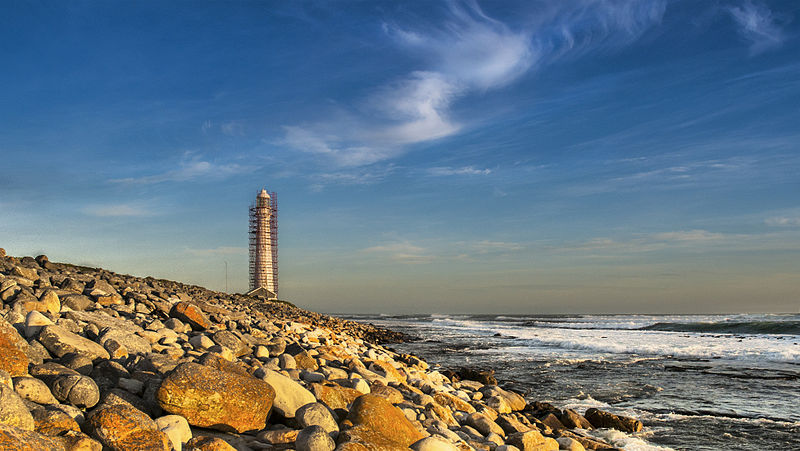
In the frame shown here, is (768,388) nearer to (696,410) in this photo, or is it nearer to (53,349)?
(696,410)

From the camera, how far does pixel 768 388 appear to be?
513 inches

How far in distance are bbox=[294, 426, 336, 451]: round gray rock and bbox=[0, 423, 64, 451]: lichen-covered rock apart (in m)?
1.65

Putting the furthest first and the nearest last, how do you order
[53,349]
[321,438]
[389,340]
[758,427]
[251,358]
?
[389,340] → [758,427] → [251,358] → [53,349] → [321,438]

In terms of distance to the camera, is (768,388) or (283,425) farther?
(768,388)

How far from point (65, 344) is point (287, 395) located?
229 cm

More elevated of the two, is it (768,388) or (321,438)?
(321,438)

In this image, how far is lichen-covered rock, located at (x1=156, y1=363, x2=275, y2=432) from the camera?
4.19 metres

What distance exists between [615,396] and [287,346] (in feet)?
25.6

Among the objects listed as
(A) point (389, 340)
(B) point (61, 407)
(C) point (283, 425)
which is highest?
(B) point (61, 407)

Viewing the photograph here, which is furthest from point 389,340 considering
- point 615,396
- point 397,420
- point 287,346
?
point 397,420

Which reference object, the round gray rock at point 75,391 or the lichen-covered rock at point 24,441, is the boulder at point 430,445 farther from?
the lichen-covered rock at point 24,441

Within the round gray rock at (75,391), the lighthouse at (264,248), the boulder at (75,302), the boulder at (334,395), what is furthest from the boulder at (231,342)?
the lighthouse at (264,248)

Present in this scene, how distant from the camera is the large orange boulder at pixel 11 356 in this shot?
4.09 m

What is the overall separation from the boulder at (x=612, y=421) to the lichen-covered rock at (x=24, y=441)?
338 inches
